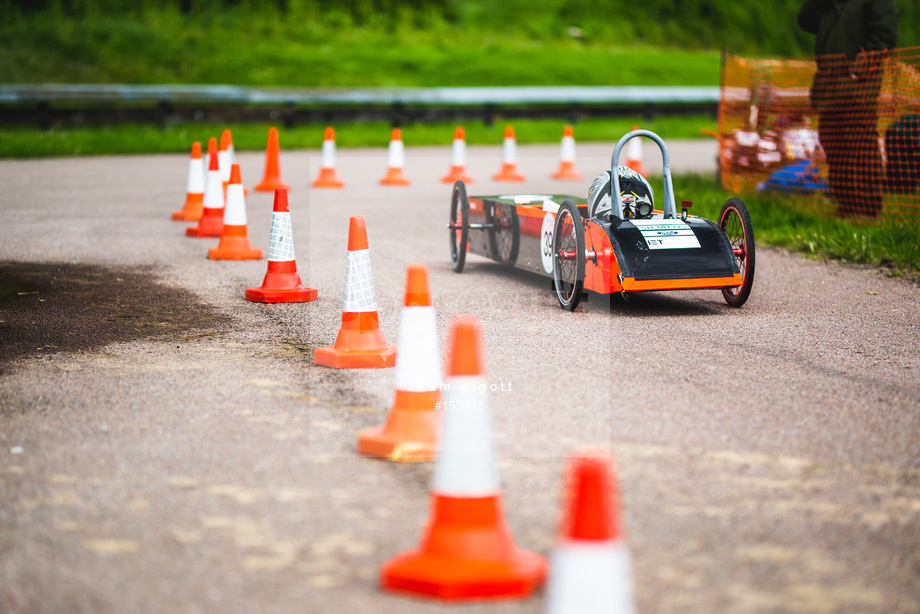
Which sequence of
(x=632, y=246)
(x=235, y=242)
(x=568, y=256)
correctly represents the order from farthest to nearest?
(x=235, y=242) → (x=568, y=256) → (x=632, y=246)

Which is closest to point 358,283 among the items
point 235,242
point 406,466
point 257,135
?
point 406,466

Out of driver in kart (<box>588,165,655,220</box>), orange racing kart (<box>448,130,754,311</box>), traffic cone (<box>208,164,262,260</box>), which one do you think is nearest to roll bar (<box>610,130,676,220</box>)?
orange racing kart (<box>448,130,754,311</box>)

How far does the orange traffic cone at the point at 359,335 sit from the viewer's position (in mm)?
6031

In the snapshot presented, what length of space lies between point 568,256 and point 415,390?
122 inches

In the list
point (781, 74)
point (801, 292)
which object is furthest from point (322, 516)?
point (781, 74)

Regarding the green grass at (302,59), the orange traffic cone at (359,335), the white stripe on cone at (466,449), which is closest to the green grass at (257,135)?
the green grass at (302,59)

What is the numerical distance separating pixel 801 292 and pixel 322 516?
18.2 ft

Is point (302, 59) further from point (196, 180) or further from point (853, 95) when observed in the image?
point (853, 95)

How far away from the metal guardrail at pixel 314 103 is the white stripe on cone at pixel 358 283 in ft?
56.7

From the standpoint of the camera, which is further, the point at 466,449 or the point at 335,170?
the point at 335,170

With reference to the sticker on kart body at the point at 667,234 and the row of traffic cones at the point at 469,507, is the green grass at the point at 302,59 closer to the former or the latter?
the sticker on kart body at the point at 667,234

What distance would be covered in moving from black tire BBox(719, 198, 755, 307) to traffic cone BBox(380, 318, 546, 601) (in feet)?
14.2

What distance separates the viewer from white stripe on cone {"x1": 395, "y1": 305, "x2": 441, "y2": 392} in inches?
182

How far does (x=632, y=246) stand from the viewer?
741 cm
